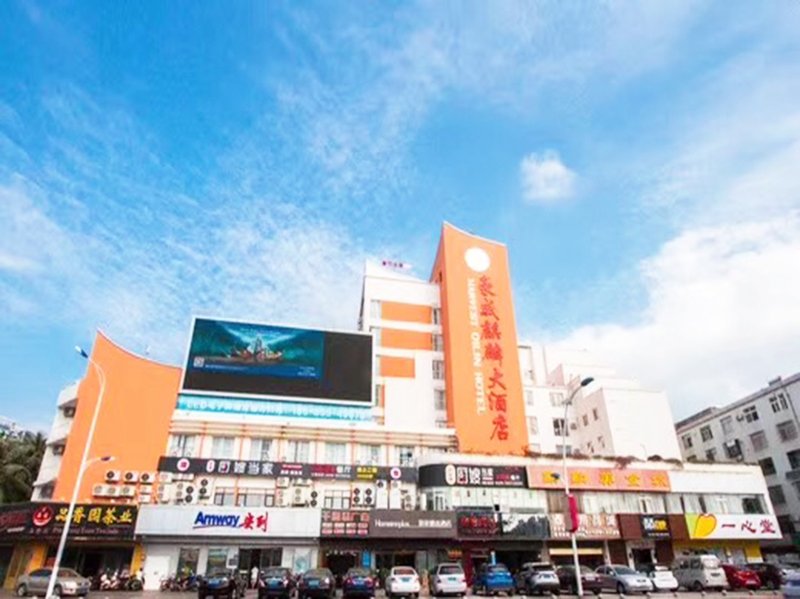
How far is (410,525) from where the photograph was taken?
3922 centimetres

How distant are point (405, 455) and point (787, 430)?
41.2m

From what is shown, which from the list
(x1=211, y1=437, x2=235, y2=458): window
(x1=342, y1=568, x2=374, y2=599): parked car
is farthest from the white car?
(x1=211, y1=437, x2=235, y2=458): window

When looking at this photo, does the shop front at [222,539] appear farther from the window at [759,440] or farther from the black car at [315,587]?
the window at [759,440]

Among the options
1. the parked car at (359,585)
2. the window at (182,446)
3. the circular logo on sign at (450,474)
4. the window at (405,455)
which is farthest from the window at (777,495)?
the window at (182,446)

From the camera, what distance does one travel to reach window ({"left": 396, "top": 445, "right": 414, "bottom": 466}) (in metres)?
47.1

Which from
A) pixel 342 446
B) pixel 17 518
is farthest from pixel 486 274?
pixel 17 518

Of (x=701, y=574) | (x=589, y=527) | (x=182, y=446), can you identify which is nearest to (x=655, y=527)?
(x=589, y=527)

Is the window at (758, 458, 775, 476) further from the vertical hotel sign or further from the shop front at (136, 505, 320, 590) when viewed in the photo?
the shop front at (136, 505, 320, 590)

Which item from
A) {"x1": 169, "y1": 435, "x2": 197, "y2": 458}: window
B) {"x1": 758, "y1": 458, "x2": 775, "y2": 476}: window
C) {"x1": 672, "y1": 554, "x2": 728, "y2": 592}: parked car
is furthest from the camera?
→ {"x1": 758, "y1": 458, "x2": 775, "y2": 476}: window

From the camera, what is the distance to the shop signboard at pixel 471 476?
139 feet

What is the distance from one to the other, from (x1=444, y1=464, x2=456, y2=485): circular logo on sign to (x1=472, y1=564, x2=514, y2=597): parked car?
37.3ft

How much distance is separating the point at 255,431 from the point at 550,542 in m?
25.1

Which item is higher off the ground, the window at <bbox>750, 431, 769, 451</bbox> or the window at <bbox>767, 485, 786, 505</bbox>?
the window at <bbox>750, 431, 769, 451</bbox>

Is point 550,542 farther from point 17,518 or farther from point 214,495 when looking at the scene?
point 17,518
